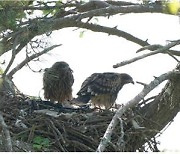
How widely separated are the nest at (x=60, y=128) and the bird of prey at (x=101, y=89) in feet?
4.48

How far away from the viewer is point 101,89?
28.6ft

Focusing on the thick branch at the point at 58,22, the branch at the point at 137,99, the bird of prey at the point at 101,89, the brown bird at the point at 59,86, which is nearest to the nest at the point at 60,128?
the branch at the point at 137,99

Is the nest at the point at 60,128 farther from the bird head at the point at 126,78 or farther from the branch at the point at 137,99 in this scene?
the bird head at the point at 126,78

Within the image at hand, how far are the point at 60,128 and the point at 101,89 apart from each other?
226 cm

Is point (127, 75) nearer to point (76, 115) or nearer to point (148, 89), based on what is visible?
point (76, 115)

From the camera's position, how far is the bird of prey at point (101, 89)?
8.55 metres

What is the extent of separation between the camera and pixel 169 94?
6.00 m

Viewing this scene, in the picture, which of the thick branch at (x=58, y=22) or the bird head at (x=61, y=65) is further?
the bird head at (x=61, y=65)

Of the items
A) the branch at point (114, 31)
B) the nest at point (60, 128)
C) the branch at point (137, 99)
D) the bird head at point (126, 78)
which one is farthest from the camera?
the bird head at point (126, 78)

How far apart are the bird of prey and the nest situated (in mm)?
1365

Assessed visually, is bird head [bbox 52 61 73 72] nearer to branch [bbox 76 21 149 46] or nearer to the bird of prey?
the bird of prey

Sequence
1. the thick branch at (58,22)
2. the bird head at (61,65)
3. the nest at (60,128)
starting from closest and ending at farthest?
1. the thick branch at (58,22)
2. the nest at (60,128)
3. the bird head at (61,65)

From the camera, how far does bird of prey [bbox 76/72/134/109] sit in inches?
337

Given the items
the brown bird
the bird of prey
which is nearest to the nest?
the bird of prey
